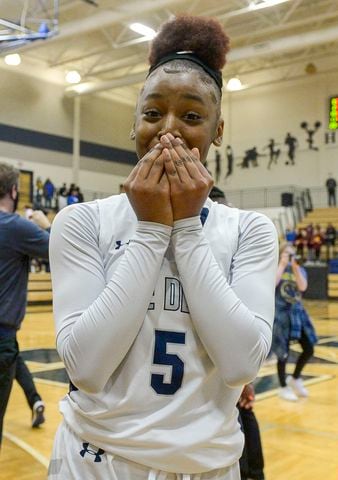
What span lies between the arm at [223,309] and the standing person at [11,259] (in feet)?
6.78

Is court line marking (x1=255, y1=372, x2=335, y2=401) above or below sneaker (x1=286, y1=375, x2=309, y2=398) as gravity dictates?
below

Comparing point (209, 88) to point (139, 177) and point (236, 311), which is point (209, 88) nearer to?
point (139, 177)

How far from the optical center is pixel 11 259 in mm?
3238

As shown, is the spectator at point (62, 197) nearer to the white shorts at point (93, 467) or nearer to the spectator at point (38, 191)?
the spectator at point (38, 191)

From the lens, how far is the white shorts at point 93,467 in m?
1.20

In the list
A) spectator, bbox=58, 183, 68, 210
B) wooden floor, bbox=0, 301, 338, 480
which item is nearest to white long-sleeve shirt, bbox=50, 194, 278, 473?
wooden floor, bbox=0, 301, 338, 480

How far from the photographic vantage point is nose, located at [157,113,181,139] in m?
1.30

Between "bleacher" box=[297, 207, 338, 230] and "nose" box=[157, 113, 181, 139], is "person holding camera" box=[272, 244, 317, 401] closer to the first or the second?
"nose" box=[157, 113, 181, 139]

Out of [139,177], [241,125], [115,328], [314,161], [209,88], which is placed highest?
[241,125]

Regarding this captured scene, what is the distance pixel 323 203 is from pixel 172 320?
23551mm

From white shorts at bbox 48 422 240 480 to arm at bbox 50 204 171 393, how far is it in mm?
156

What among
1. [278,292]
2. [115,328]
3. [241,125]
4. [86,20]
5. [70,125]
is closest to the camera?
[115,328]

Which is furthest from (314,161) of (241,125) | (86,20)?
(86,20)

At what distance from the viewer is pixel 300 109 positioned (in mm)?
24375
